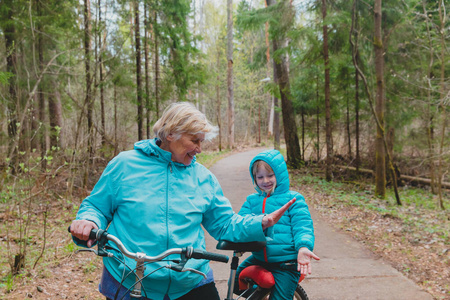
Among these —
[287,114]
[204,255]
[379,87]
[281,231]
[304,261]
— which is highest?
[379,87]

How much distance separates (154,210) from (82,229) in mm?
392

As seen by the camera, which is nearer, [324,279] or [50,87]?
[324,279]

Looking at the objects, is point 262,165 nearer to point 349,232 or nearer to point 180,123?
point 180,123

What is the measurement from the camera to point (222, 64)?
121ft

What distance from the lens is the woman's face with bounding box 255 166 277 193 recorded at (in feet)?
9.45

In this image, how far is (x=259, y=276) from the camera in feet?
8.87

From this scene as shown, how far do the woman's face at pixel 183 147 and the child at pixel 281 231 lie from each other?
805 mm

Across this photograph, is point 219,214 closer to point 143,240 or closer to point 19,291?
point 143,240

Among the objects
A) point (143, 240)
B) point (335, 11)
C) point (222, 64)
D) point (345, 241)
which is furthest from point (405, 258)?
point (222, 64)

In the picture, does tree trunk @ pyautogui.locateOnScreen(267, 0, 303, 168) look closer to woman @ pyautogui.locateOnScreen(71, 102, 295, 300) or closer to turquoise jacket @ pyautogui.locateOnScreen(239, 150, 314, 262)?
turquoise jacket @ pyautogui.locateOnScreen(239, 150, 314, 262)

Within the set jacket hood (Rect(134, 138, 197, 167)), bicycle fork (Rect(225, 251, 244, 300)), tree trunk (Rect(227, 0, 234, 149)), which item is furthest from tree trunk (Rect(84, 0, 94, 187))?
tree trunk (Rect(227, 0, 234, 149))

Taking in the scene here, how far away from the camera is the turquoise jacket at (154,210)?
1.98 metres

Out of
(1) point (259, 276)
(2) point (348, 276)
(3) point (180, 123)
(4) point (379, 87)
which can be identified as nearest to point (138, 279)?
(3) point (180, 123)

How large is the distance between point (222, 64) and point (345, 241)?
1260 inches
